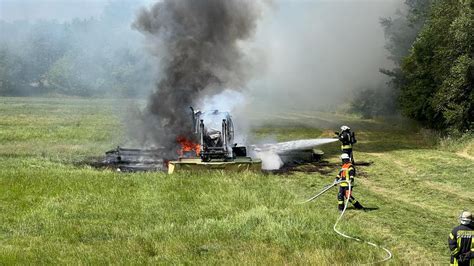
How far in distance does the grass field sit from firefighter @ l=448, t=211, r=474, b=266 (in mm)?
2080

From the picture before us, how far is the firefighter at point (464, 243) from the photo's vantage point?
375 inches

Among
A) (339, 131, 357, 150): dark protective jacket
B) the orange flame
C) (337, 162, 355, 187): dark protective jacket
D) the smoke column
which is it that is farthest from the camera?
the smoke column

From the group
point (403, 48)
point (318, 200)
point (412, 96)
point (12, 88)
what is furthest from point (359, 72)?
point (12, 88)

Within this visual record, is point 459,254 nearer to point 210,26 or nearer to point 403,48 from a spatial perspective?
point 210,26

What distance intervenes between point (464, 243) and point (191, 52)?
22839 millimetres

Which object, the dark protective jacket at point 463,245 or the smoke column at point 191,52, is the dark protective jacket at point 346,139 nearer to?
the dark protective jacket at point 463,245

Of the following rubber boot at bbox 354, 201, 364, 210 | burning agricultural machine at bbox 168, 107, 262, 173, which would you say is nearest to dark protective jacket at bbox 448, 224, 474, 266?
rubber boot at bbox 354, 201, 364, 210

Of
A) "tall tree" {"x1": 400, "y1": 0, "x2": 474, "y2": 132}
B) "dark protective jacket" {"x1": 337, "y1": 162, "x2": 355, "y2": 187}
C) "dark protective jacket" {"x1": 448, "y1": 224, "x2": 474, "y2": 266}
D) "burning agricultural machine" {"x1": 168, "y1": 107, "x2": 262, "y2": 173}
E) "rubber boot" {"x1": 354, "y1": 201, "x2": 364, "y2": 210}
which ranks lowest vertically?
"rubber boot" {"x1": 354, "y1": 201, "x2": 364, "y2": 210}

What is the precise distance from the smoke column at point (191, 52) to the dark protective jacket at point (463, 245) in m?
20.1

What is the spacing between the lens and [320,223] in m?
14.5

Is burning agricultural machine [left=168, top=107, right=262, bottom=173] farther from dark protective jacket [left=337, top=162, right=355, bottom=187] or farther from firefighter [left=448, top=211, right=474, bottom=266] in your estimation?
firefighter [left=448, top=211, right=474, bottom=266]

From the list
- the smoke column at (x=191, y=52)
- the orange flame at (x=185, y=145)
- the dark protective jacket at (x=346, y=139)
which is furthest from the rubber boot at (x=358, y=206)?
the smoke column at (x=191, y=52)

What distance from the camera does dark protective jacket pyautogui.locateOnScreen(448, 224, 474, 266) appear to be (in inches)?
375

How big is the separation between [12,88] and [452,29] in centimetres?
8894
